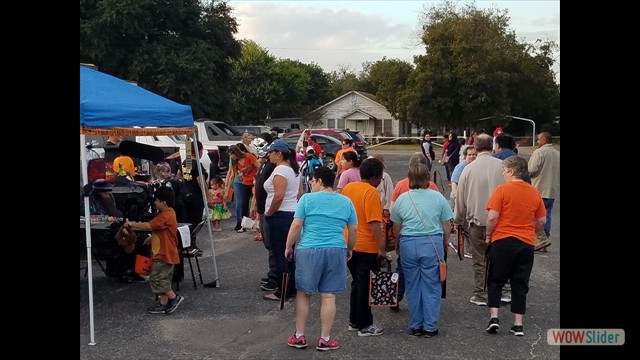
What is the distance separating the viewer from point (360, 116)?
71250 mm

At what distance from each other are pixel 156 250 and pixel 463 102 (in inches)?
1840

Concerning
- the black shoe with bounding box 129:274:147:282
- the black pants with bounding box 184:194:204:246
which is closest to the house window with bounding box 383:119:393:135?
the black pants with bounding box 184:194:204:246

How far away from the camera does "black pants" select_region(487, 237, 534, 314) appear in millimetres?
6078

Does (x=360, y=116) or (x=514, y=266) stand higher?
(x=360, y=116)

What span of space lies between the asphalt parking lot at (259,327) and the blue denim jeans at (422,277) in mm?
233

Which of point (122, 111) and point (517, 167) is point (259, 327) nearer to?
point (122, 111)

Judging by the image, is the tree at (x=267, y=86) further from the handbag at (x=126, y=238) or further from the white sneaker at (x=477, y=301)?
the white sneaker at (x=477, y=301)

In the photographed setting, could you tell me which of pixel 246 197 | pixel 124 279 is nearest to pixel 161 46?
pixel 246 197

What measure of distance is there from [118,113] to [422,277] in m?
3.43

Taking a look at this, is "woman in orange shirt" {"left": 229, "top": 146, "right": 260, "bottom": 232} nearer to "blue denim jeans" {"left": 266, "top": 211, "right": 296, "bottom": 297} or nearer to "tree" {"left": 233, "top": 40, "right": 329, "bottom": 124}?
"blue denim jeans" {"left": 266, "top": 211, "right": 296, "bottom": 297}

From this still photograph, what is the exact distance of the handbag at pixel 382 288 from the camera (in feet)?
20.2

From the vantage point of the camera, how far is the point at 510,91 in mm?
57688
